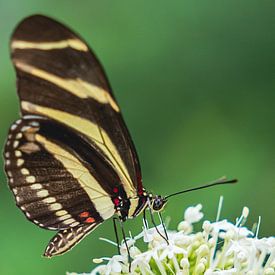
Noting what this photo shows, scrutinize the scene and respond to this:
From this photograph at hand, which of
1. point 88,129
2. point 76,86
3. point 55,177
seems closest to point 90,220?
point 55,177

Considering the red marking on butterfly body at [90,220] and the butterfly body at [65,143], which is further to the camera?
the red marking on butterfly body at [90,220]

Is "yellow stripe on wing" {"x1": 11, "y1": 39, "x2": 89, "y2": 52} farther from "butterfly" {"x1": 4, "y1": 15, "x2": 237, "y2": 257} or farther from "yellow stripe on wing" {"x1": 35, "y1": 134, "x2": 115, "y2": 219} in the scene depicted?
"yellow stripe on wing" {"x1": 35, "y1": 134, "x2": 115, "y2": 219}

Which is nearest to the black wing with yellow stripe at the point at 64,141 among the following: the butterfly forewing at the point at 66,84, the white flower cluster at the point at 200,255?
the butterfly forewing at the point at 66,84

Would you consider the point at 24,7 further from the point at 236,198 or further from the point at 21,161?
the point at 21,161

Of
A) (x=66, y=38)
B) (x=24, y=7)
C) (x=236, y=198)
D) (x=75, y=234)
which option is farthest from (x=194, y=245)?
(x=24, y=7)

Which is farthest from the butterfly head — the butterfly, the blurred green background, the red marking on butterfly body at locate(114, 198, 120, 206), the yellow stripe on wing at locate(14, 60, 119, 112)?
the blurred green background

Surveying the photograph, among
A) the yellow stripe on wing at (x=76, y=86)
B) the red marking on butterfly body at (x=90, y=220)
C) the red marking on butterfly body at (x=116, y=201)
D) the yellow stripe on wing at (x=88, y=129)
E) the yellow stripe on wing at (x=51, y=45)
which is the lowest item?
the red marking on butterfly body at (x=90, y=220)

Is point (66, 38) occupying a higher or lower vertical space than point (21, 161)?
higher

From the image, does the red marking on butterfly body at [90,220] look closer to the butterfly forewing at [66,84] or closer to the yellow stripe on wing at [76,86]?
the butterfly forewing at [66,84]
